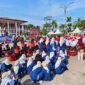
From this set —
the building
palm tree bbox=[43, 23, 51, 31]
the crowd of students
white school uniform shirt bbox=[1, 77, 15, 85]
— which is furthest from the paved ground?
palm tree bbox=[43, 23, 51, 31]

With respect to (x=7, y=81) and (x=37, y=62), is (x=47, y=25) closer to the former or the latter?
(x=37, y=62)

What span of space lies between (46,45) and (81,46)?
248 cm

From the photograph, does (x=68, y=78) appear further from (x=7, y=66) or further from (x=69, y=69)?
(x=7, y=66)

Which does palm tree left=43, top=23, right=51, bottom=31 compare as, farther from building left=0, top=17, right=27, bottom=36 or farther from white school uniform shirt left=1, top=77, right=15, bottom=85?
white school uniform shirt left=1, top=77, right=15, bottom=85

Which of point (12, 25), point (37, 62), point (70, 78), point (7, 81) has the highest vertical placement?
point (12, 25)

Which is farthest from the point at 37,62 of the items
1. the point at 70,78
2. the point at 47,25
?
the point at 47,25

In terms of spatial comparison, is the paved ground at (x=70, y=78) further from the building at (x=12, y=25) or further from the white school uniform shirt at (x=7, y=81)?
the building at (x=12, y=25)

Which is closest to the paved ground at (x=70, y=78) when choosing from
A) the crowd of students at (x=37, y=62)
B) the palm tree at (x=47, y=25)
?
the crowd of students at (x=37, y=62)

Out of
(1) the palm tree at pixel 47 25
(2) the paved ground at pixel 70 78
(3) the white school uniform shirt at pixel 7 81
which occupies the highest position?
(1) the palm tree at pixel 47 25

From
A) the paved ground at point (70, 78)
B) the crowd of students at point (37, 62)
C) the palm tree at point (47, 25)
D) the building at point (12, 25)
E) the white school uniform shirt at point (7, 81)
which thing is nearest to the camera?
the white school uniform shirt at point (7, 81)

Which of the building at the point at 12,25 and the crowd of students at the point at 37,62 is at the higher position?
the building at the point at 12,25

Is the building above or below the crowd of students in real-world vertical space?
above

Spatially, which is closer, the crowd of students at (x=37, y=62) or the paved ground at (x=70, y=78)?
the crowd of students at (x=37, y=62)

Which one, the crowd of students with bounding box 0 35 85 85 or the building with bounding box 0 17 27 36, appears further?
the building with bounding box 0 17 27 36
